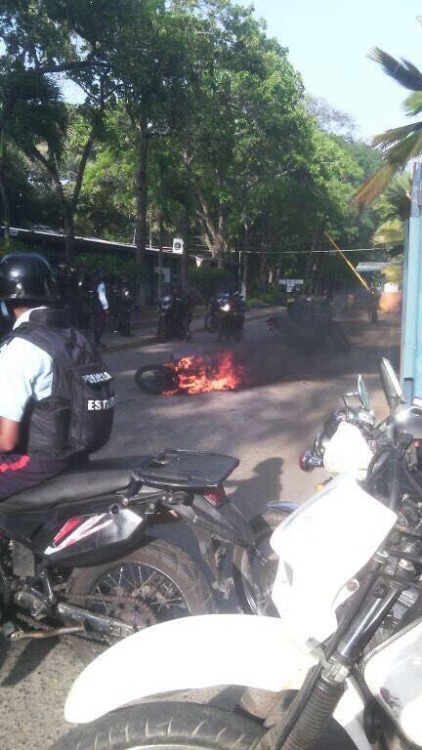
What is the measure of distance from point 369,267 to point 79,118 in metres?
22.8

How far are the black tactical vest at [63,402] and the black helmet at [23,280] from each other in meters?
0.16

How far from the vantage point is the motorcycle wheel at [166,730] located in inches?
65.3

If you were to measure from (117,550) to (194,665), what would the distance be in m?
1.18

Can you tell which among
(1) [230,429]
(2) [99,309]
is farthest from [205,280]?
(1) [230,429]

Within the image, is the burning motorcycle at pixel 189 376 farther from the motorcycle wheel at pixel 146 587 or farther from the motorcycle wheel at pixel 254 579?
the motorcycle wheel at pixel 146 587

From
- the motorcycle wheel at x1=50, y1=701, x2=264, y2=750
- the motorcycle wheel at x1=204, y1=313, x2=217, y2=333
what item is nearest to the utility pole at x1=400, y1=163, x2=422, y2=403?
the motorcycle wheel at x1=50, y1=701, x2=264, y2=750

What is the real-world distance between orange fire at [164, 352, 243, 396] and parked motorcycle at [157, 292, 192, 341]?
21.7ft

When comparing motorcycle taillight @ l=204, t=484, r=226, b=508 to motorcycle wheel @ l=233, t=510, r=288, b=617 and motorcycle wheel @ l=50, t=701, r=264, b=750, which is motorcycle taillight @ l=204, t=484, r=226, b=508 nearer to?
motorcycle wheel @ l=233, t=510, r=288, b=617

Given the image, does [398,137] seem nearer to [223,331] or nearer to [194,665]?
[223,331]

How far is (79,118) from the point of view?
69.6 ft

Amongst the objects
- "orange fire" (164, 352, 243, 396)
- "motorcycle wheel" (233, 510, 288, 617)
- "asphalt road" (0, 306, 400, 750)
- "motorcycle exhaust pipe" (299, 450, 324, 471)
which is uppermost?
"motorcycle exhaust pipe" (299, 450, 324, 471)

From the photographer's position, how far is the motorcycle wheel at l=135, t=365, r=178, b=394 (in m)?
10.1

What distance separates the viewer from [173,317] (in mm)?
18094

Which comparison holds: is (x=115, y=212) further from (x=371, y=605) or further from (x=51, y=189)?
(x=371, y=605)
